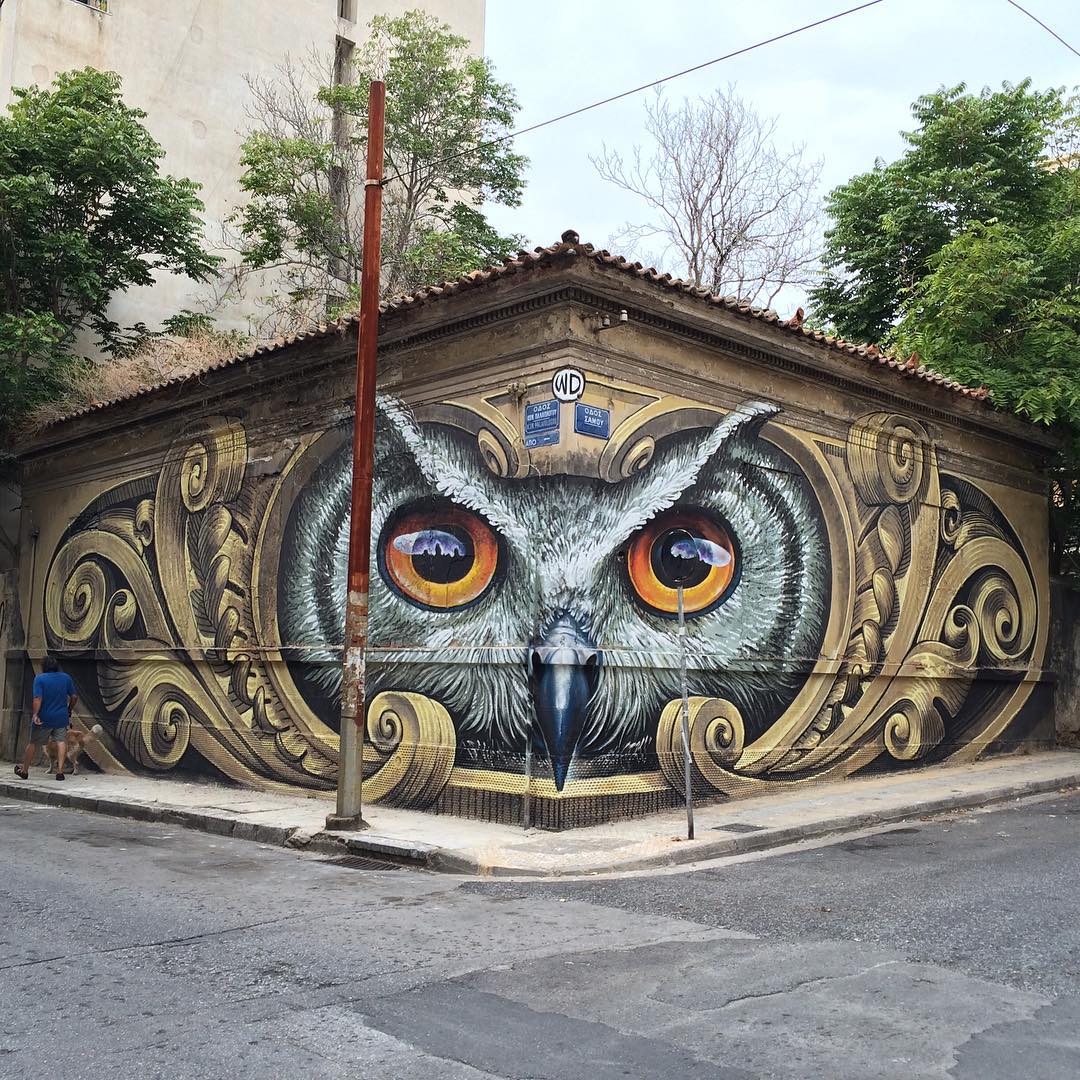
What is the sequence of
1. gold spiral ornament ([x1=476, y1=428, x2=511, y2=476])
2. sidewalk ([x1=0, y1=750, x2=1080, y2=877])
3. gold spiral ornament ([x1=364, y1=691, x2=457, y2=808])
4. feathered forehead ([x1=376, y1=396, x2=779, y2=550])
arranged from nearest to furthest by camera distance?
sidewalk ([x1=0, y1=750, x2=1080, y2=877]), feathered forehead ([x1=376, y1=396, x2=779, y2=550]), gold spiral ornament ([x1=476, y1=428, x2=511, y2=476]), gold spiral ornament ([x1=364, y1=691, x2=457, y2=808])

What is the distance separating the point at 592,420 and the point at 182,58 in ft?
66.6

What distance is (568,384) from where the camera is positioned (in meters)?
11.1

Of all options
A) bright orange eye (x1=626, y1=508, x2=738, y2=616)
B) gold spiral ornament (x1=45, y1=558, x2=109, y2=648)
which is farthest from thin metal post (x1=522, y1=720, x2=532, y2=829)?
gold spiral ornament (x1=45, y1=558, x2=109, y2=648)

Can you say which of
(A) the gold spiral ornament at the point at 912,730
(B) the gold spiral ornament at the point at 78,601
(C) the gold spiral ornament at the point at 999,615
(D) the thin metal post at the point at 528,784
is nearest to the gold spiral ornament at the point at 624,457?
(D) the thin metal post at the point at 528,784

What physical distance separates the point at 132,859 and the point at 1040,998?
7.24 m

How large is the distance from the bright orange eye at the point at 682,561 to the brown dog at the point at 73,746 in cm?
921


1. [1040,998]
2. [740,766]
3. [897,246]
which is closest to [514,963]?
[1040,998]

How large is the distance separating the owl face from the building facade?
3 cm

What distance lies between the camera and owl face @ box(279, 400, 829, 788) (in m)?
11.1

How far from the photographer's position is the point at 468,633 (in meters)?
11.9

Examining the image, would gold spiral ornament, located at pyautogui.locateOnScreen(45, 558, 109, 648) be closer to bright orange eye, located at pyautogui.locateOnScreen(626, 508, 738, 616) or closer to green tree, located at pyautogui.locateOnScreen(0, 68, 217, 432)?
green tree, located at pyautogui.locateOnScreen(0, 68, 217, 432)

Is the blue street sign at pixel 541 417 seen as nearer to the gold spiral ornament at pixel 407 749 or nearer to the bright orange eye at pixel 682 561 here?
the bright orange eye at pixel 682 561

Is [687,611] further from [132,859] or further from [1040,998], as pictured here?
[1040,998]

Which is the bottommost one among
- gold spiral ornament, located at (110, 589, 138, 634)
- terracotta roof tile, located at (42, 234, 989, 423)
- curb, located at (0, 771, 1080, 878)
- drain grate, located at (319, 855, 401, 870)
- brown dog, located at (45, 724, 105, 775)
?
drain grate, located at (319, 855, 401, 870)
